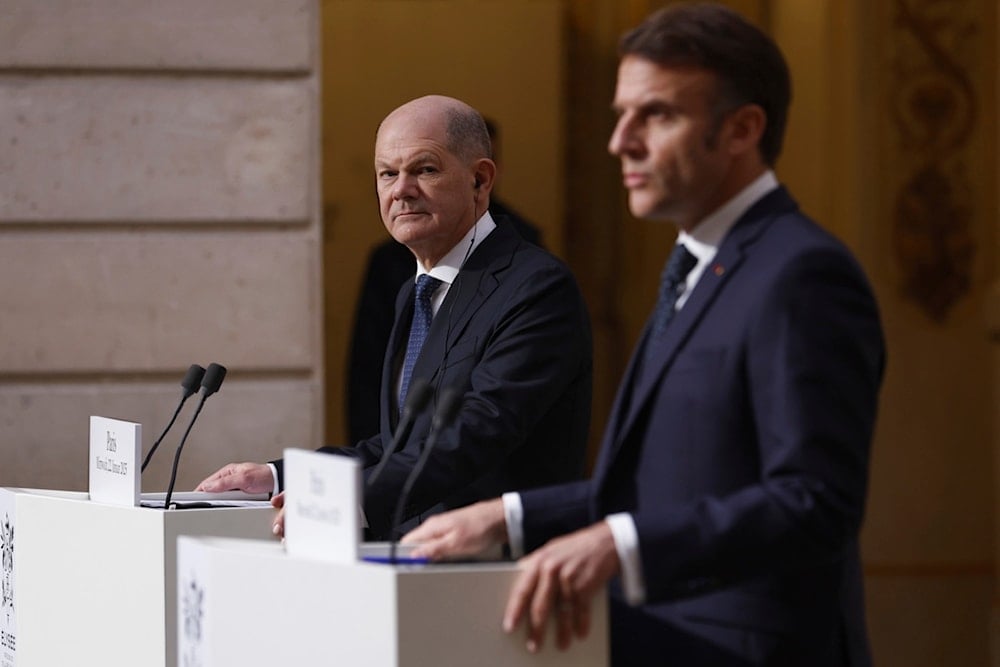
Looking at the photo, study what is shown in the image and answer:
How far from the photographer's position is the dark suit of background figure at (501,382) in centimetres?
321

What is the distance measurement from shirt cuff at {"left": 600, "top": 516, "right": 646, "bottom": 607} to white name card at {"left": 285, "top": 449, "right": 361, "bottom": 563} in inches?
12.6

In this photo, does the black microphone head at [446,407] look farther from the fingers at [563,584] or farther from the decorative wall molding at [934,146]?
the decorative wall molding at [934,146]

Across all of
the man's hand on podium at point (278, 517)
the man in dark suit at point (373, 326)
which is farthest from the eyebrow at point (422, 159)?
the man in dark suit at point (373, 326)

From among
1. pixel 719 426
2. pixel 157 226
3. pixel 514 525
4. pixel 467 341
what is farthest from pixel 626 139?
pixel 157 226

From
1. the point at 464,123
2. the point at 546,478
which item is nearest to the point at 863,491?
the point at 546,478

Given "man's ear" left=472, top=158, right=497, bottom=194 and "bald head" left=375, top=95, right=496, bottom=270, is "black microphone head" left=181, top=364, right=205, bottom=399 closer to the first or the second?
"bald head" left=375, top=95, right=496, bottom=270

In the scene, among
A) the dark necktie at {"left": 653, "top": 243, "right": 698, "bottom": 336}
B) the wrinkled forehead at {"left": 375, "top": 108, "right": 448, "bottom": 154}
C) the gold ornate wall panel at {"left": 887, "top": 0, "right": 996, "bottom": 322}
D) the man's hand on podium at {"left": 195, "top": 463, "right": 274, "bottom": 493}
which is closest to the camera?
the dark necktie at {"left": 653, "top": 243, "right": 698, "bottom": 336}

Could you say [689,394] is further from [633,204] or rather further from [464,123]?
[464,123]

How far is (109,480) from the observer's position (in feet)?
10.0

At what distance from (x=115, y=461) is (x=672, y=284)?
3.55 ft

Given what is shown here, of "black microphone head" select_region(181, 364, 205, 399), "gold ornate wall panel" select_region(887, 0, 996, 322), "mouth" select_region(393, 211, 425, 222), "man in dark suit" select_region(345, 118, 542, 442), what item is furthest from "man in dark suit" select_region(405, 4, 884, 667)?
"gold ornate wall panel" select_region(887, 0, 996, 322)

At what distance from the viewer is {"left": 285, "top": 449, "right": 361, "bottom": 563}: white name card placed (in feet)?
7.27

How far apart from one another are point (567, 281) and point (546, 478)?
0.37m

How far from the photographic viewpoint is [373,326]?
6.78m
